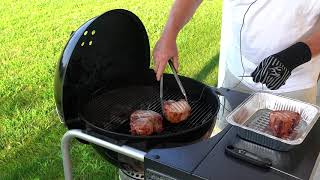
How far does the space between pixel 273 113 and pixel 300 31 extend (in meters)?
0.56

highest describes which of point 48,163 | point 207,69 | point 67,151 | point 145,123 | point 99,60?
point 99,60

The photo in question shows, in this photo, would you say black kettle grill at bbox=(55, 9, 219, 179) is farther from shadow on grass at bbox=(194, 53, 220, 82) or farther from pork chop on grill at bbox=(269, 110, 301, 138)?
shadow on grass at bbox=(194, 53, 220, 82)

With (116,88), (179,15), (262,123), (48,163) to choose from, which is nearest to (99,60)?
(116,88)

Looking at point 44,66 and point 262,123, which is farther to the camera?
point 44,66

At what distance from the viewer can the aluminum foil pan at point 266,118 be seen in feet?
4.61

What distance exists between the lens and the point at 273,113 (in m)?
1.55

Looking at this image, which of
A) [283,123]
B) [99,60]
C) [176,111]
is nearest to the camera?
[283,123]

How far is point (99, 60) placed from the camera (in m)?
1.84

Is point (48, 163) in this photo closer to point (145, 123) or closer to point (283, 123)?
point (145, 123)

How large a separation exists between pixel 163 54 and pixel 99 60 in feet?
0.92

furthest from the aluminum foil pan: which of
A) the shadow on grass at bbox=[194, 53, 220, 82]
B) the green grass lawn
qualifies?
the shadow on grass at bbox=[194, 53, 220, 82]

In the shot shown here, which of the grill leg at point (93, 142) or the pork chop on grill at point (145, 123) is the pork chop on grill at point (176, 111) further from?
the grill leg at point (93, 142)

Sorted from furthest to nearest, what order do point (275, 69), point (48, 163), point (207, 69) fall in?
1. point (207, 69)
2. point (48, 163)
3. point (275, 69)

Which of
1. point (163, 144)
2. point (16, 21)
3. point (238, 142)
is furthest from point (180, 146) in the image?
point (16, 21)
